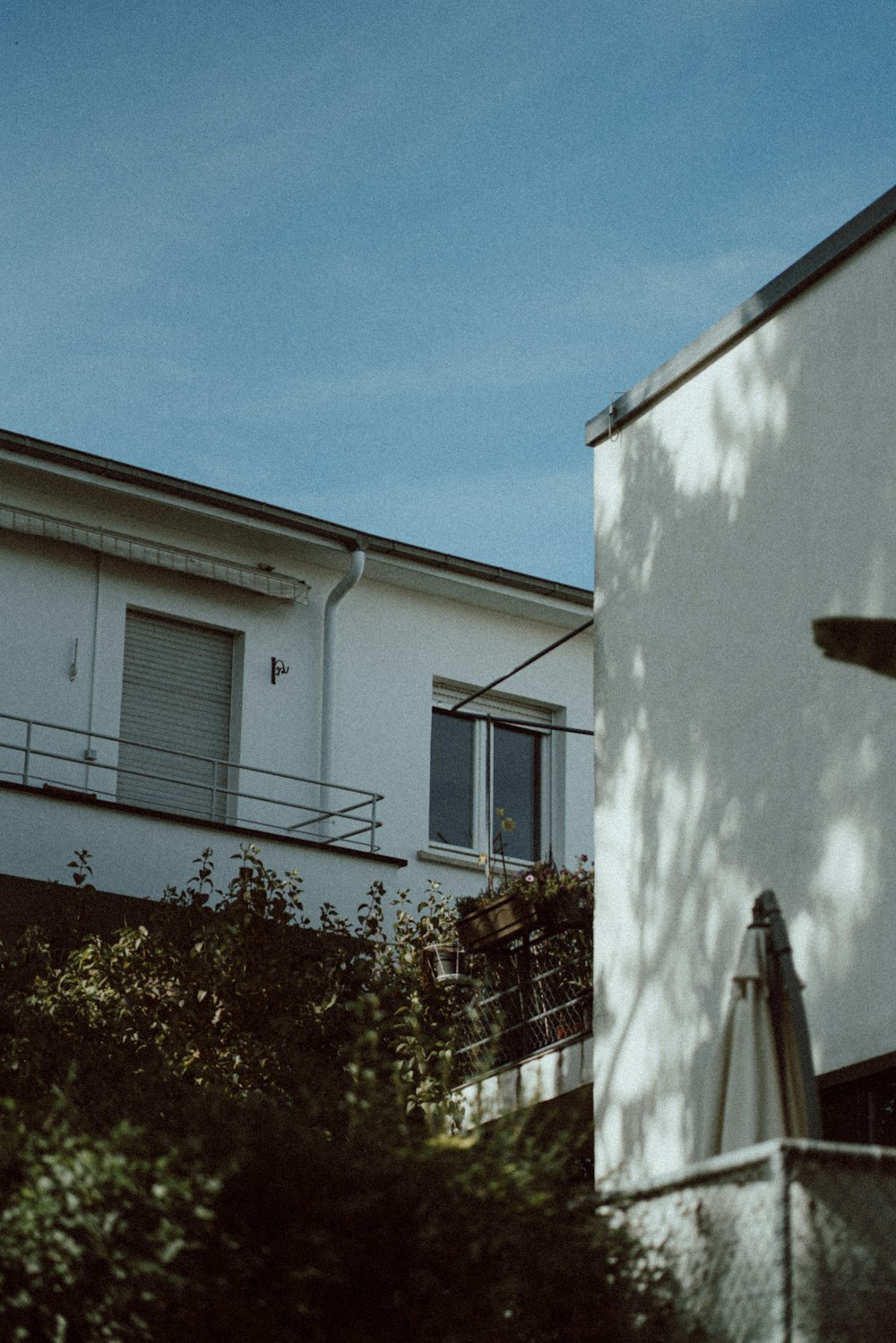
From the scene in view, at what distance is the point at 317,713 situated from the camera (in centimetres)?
1627

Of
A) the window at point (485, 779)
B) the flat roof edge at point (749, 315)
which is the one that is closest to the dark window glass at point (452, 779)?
the window at point (485, 779)

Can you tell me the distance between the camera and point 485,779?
17125 mm

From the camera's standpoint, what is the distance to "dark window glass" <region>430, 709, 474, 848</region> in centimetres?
1689

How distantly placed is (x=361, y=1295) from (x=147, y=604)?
38.8ft

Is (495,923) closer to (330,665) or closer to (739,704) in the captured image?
(739,704)

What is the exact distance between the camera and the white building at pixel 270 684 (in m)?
14.6

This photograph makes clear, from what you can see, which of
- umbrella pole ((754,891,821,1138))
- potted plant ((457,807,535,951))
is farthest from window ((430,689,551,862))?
umbrella pole ((754,891,821,1138))

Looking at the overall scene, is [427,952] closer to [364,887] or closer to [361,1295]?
[364,887]

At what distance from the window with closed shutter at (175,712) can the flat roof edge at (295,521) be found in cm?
112

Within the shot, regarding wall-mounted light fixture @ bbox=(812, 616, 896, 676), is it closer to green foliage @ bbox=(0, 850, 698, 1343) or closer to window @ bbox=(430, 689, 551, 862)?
green foliage @ bbox=(0, 850, 698, 1343)

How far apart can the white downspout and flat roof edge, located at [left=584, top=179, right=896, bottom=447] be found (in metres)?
6.67

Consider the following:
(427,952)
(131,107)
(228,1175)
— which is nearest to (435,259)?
(131,107)

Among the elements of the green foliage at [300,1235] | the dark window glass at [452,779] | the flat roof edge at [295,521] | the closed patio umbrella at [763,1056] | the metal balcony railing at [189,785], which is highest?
the flat roof edge at [295,521]

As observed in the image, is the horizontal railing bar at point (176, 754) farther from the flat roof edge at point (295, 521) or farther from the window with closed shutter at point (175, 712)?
the flat roof edge at point (295, 521)
